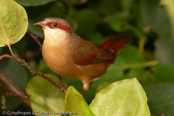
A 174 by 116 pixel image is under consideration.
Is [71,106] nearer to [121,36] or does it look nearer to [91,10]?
[121,36]

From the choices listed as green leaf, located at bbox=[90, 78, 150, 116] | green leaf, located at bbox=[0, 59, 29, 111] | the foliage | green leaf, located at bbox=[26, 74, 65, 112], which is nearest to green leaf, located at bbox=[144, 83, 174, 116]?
the foliage

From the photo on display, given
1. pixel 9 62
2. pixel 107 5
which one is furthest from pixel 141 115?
pixel 107 5

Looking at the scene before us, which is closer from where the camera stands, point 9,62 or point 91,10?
point 9,62

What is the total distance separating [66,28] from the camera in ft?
3.75

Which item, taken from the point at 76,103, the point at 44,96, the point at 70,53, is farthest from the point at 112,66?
the point at 76,103

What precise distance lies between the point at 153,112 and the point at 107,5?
1248 mm

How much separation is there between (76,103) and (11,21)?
376mm

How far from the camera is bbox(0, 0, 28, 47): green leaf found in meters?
0.88

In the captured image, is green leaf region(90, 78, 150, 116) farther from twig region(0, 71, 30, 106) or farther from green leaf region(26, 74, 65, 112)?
twig region(0, 71, 30, 106)

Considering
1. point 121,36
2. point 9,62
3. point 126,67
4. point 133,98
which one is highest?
point 133,98

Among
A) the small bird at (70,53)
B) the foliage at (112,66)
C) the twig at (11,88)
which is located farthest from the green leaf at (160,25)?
the twig at (11,88)

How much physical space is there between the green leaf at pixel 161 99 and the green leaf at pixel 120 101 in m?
0.23

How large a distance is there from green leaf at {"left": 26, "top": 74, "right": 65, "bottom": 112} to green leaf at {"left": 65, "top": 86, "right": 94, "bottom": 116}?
20 cm

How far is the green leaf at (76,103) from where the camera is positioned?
2.53 feet
